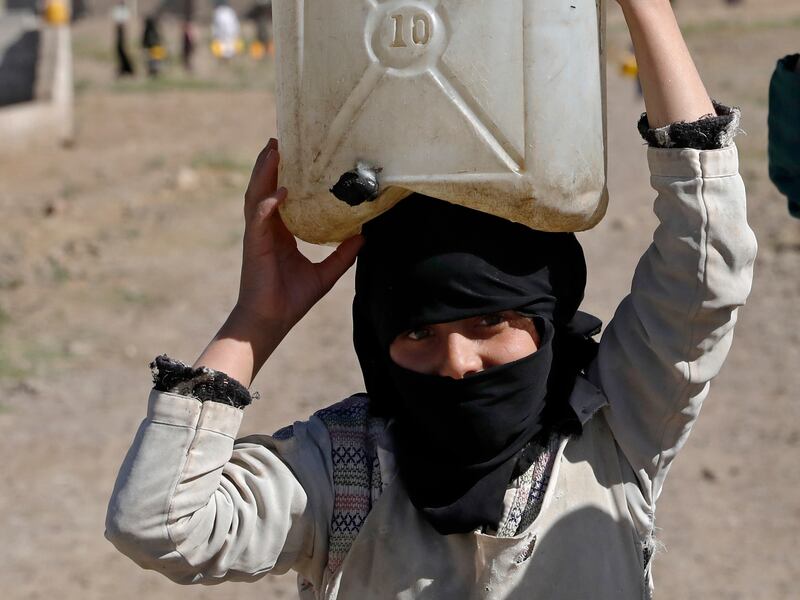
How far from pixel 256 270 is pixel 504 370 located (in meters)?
0.47

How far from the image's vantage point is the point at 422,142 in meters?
1.94

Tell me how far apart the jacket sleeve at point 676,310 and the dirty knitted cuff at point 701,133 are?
1cm

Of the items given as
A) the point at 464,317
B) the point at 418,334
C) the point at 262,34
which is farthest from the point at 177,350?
the point at 262,34

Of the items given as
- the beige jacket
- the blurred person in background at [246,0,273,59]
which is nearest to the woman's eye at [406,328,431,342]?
the beige jacket

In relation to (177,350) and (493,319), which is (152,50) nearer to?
(177,350)

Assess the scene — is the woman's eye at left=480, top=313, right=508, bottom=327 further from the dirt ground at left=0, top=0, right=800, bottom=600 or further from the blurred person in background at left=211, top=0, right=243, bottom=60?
the blurred person in background at left=211, top=0, right=243, bottom=60

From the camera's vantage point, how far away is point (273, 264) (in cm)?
219

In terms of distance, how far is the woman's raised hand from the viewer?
2.12 meters

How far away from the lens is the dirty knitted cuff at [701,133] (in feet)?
6.47

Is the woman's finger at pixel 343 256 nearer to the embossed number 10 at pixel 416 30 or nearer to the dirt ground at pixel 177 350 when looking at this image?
the embossed number 10 at pixel 416 30

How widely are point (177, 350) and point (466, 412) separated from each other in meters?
5.59

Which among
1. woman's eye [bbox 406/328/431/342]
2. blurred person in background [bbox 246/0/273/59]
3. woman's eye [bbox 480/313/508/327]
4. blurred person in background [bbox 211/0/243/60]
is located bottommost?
blurred person in background [bbox 246/0/273/59]

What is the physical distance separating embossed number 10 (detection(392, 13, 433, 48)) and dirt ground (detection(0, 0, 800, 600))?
3374 millimetres

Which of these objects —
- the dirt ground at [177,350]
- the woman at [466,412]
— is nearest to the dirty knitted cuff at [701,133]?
the woman at [466,412]
